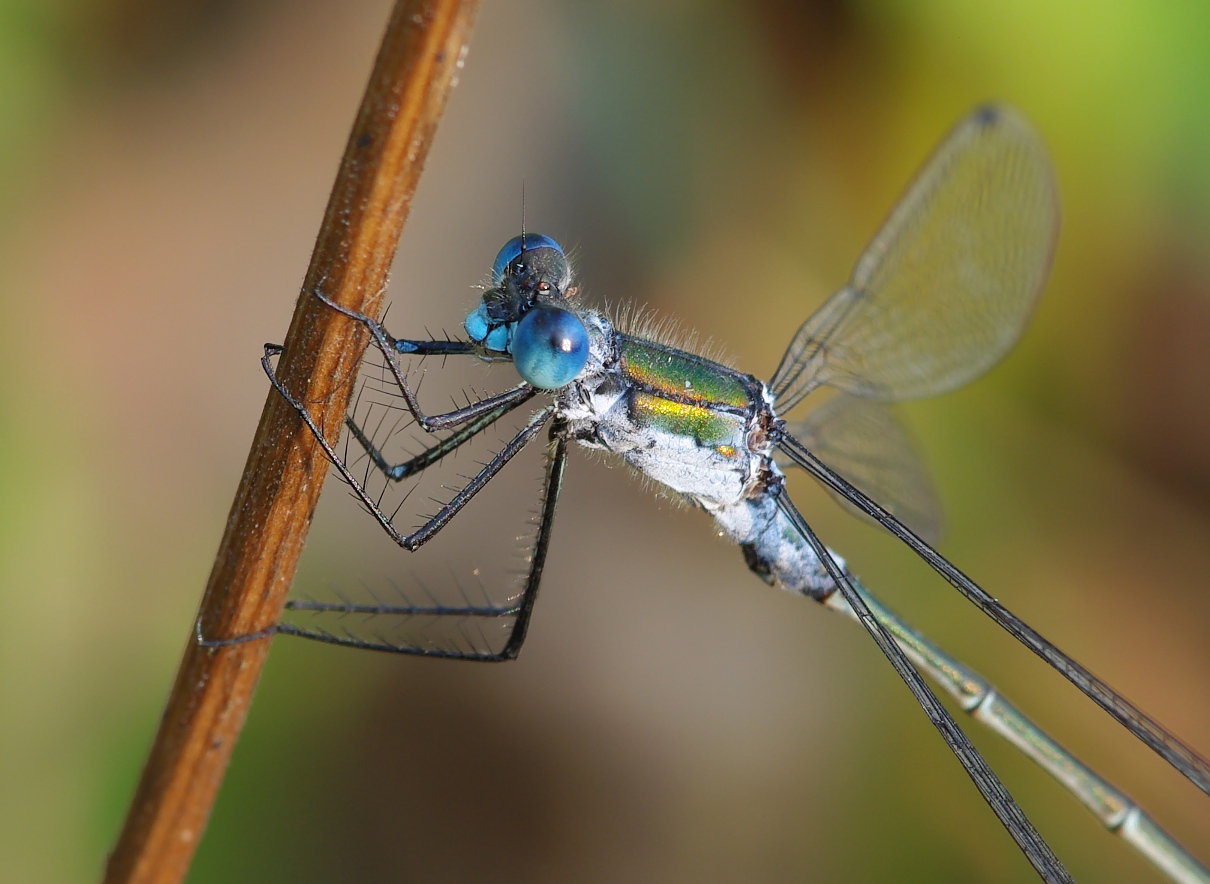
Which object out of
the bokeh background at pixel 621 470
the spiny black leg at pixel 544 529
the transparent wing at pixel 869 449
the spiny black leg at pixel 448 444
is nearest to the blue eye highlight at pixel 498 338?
the spiny black leg at pixel 448 444

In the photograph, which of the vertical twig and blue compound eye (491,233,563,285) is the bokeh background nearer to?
the vertical twig

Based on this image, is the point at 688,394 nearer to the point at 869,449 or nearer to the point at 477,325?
the point at 477,325

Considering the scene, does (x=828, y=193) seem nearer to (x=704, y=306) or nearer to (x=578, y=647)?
(x=704, y=306)

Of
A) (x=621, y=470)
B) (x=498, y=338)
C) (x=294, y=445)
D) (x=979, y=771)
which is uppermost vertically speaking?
(x=621, y=470)

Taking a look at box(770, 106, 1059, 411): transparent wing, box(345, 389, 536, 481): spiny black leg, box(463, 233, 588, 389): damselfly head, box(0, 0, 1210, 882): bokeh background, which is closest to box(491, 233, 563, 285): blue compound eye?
box(463, 233, 588, 389): damselfly head

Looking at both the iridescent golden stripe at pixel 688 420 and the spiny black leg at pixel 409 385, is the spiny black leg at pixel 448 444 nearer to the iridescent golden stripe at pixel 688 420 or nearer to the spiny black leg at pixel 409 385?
the spiny black leg at pixel 409 385

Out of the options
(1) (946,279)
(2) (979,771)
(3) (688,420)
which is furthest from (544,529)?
(1) (946,279)

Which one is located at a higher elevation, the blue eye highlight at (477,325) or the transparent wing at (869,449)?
the blue eye highlight at (477,325)
